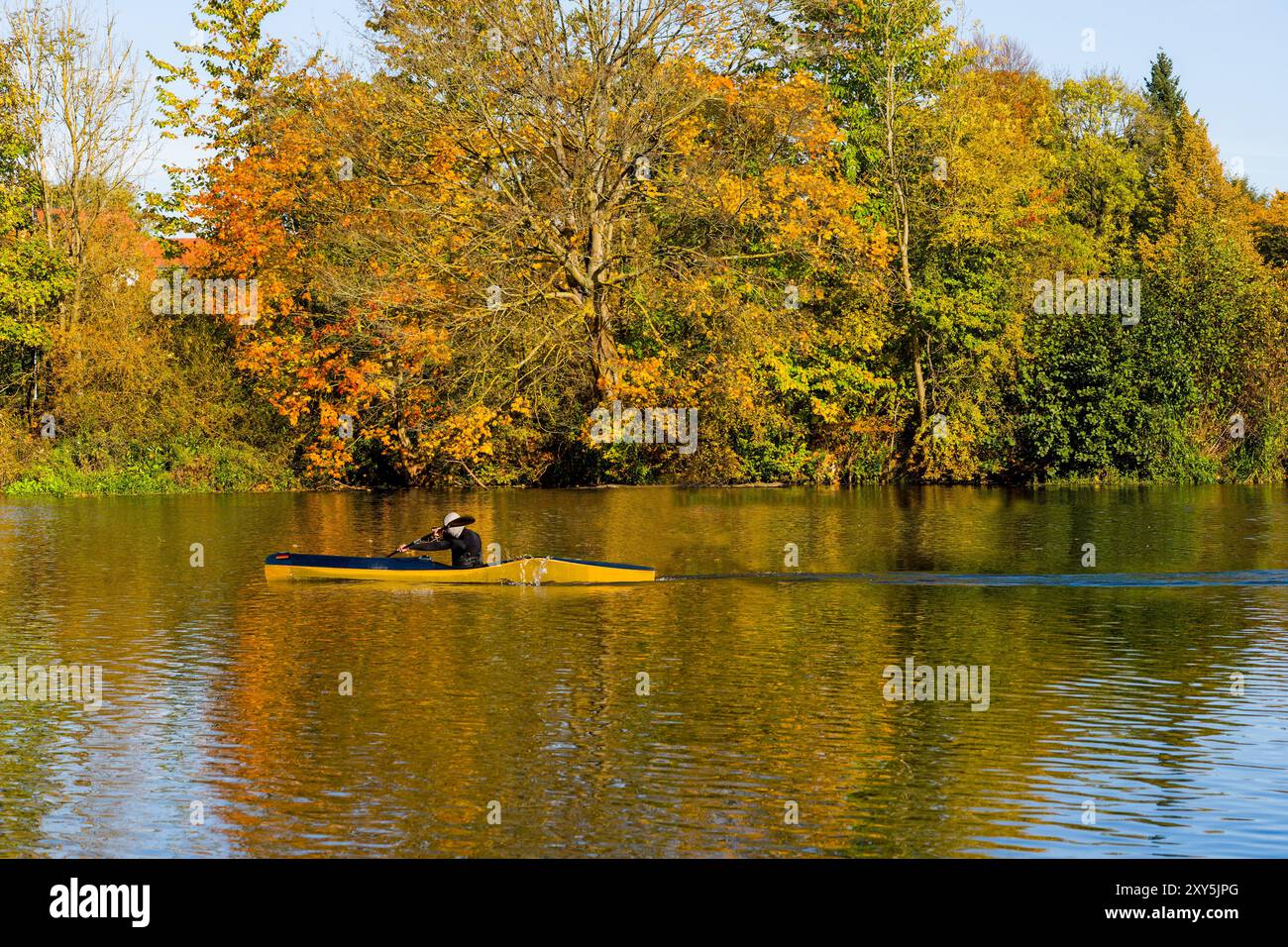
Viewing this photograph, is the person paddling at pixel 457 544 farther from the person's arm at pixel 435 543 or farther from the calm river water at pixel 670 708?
the calm river water at pixel 670 708

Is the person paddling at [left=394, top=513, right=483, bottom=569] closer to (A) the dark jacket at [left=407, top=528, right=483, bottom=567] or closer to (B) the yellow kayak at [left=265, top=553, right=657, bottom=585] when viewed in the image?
(A) the dark jacket at [left=407, top=528, right=483, bottom=567]

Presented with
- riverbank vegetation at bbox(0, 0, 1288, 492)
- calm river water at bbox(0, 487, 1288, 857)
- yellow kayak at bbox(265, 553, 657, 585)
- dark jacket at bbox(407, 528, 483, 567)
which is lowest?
calm river water at bbox(0, 487, 1288, 857)

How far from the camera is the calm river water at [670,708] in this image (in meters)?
11.4

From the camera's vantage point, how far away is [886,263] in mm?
52062

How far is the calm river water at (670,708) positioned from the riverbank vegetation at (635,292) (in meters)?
16.3

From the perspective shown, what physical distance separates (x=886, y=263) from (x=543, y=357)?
14.4 metres

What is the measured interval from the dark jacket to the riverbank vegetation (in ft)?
60.3

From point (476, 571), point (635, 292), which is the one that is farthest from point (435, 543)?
point (635, 292)

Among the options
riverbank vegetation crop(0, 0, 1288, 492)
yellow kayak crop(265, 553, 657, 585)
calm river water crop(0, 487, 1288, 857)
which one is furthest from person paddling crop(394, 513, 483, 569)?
riverbank vegetation crop(0, 0, 1288, 492)

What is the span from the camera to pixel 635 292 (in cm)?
4559

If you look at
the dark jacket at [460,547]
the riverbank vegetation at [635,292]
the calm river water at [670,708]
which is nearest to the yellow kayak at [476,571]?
the dark jacket at [460,547]

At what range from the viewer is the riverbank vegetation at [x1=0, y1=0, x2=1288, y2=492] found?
4503 cm
